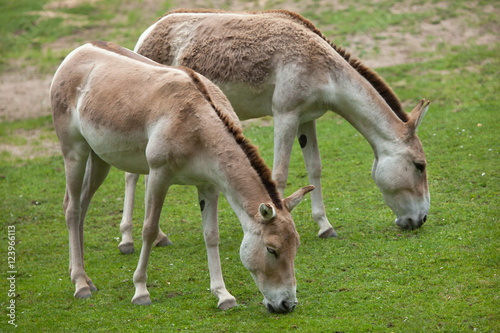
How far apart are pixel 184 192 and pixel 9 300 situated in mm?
4378

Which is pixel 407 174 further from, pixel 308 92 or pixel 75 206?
pixel 75 206

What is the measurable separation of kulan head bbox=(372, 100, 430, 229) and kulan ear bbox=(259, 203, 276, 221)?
9.07 ft

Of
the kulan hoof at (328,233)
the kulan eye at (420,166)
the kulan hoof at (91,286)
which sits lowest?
the kulan hoof at (328,233)

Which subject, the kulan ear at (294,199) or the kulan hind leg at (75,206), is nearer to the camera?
the kulan ear at (294,199)

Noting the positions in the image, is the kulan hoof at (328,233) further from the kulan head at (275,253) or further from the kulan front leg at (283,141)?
the kulan head at (275,253)

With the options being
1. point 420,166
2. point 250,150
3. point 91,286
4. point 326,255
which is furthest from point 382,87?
point 91,286

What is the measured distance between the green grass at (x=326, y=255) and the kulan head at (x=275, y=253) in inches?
12.4

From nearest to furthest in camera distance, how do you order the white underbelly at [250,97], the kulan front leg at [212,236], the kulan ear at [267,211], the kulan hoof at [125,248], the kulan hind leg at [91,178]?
the kulan ear at [267,211], the kulan front leg at [212,236], the kulan hind leg at [91,178], the white underbelly at [250,97], the kulan hoof at [125,248]

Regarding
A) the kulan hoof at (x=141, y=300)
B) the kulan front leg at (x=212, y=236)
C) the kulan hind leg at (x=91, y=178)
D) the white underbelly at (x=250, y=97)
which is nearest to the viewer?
the kulan front leg at (x=212, y=236)

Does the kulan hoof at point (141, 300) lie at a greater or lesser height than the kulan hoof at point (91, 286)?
greater

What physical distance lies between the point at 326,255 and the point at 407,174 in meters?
1.50

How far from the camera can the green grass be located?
6027 millimetres

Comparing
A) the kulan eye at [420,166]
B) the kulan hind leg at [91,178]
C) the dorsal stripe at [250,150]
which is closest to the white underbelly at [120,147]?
the kulan hind leg at [91,178]

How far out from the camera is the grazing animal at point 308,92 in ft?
25.6
